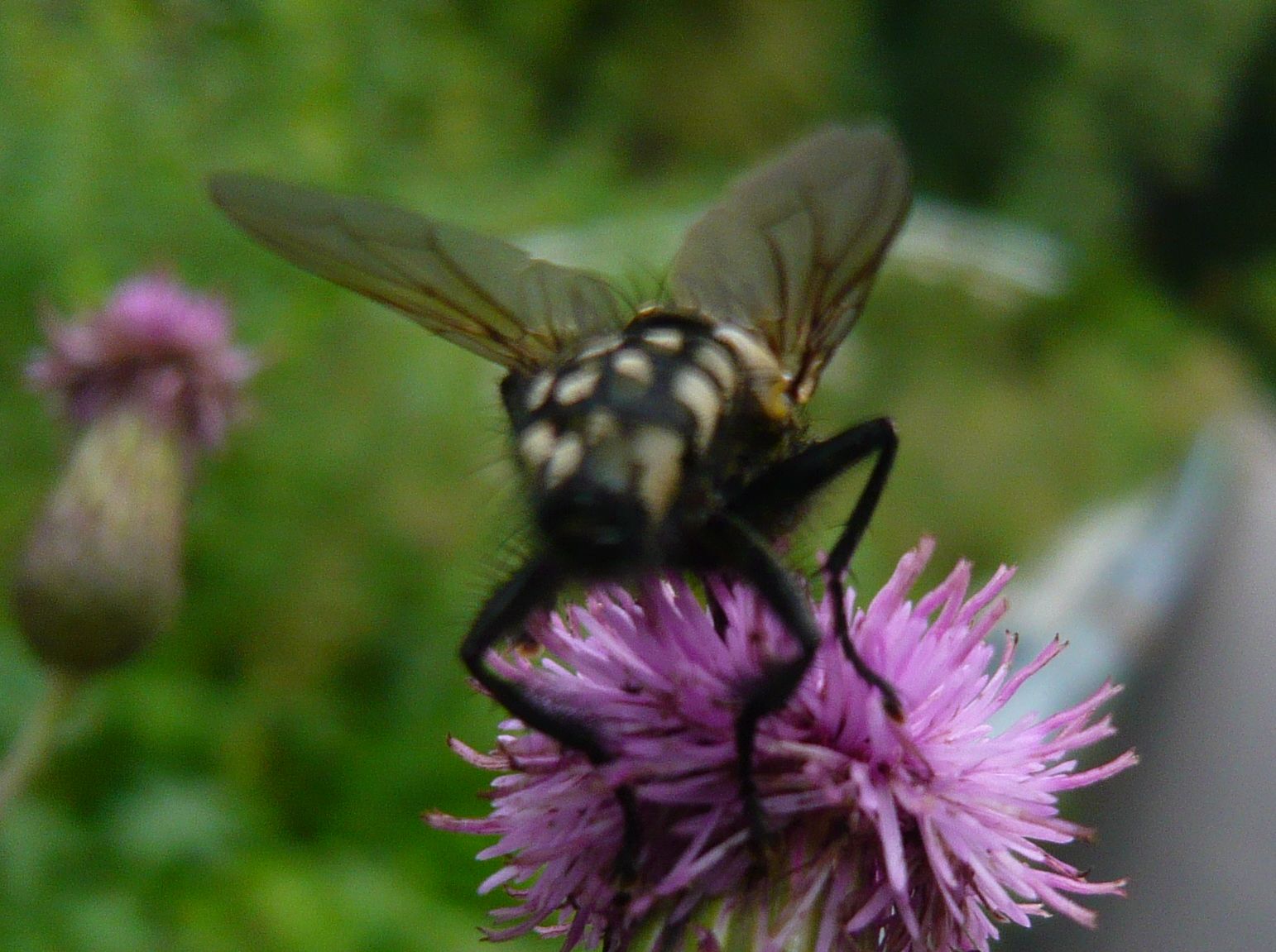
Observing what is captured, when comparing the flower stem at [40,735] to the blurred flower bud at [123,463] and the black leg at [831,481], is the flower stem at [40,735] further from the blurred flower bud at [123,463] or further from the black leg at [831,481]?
the black leg at [831,481]

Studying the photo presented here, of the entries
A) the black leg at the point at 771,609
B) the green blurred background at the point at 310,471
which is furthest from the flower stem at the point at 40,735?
the black leg at the point at 771,609

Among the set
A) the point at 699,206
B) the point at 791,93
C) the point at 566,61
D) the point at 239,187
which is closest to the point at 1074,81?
the point at 791,93

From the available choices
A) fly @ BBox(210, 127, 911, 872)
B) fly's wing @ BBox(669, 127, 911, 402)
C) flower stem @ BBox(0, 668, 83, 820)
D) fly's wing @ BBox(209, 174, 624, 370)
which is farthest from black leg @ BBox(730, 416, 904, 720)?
flower stem @ BBox(0, 668, 83, 820)

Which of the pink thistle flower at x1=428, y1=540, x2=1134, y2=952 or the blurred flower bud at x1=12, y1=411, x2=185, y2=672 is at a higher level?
the blurred flower bud at x1=12, y1=411, x2=185, y2=672

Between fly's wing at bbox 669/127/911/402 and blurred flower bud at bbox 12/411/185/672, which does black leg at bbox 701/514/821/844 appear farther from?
blurred flower bud at bbox 12/411/185/672

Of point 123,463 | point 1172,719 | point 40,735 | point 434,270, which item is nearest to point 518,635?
point 434,270

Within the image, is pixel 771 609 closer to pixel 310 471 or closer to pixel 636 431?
pixel 636 431
